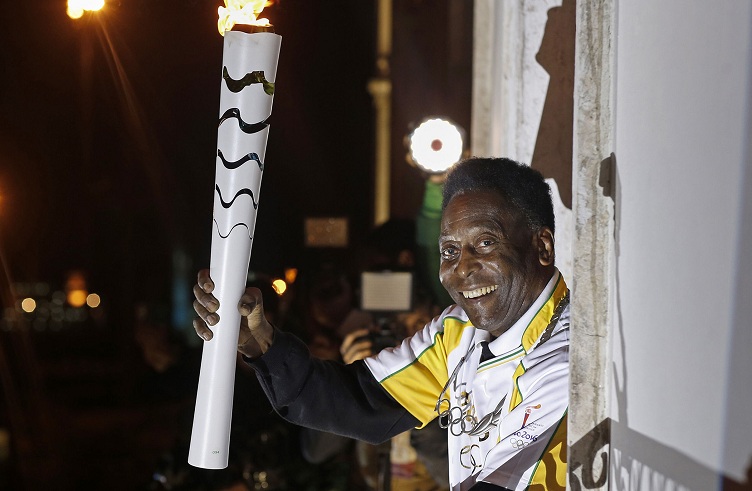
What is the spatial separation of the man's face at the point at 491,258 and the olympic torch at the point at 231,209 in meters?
0.55

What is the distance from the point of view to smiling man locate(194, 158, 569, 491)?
2330 mm

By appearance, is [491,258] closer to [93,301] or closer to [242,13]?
[242,13]

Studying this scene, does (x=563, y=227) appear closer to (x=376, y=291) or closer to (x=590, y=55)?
(x=376, y=291)

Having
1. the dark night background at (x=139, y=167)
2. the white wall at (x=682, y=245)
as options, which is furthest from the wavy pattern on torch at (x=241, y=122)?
the dark night background at (x=139, y=167)

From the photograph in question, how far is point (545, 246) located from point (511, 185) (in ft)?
0.64

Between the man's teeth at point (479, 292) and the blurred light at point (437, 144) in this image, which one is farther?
the blurred light at point (437, 144)

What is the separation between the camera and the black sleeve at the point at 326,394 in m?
2.65

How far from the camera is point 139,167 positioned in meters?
10.4

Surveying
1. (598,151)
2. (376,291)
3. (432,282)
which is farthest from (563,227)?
(432,282)

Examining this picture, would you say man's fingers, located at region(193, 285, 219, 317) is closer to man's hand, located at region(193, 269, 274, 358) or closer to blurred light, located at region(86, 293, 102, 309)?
man's hand, located at region(193, 269, 274, 358)

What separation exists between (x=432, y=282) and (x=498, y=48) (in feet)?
4.71

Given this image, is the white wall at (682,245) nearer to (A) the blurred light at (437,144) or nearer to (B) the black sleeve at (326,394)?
(B) the black sleeve at (326,394)

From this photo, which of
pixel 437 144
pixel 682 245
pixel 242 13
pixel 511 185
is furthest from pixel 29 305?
pixel 682 245

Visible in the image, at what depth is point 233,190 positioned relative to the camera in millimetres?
2357
